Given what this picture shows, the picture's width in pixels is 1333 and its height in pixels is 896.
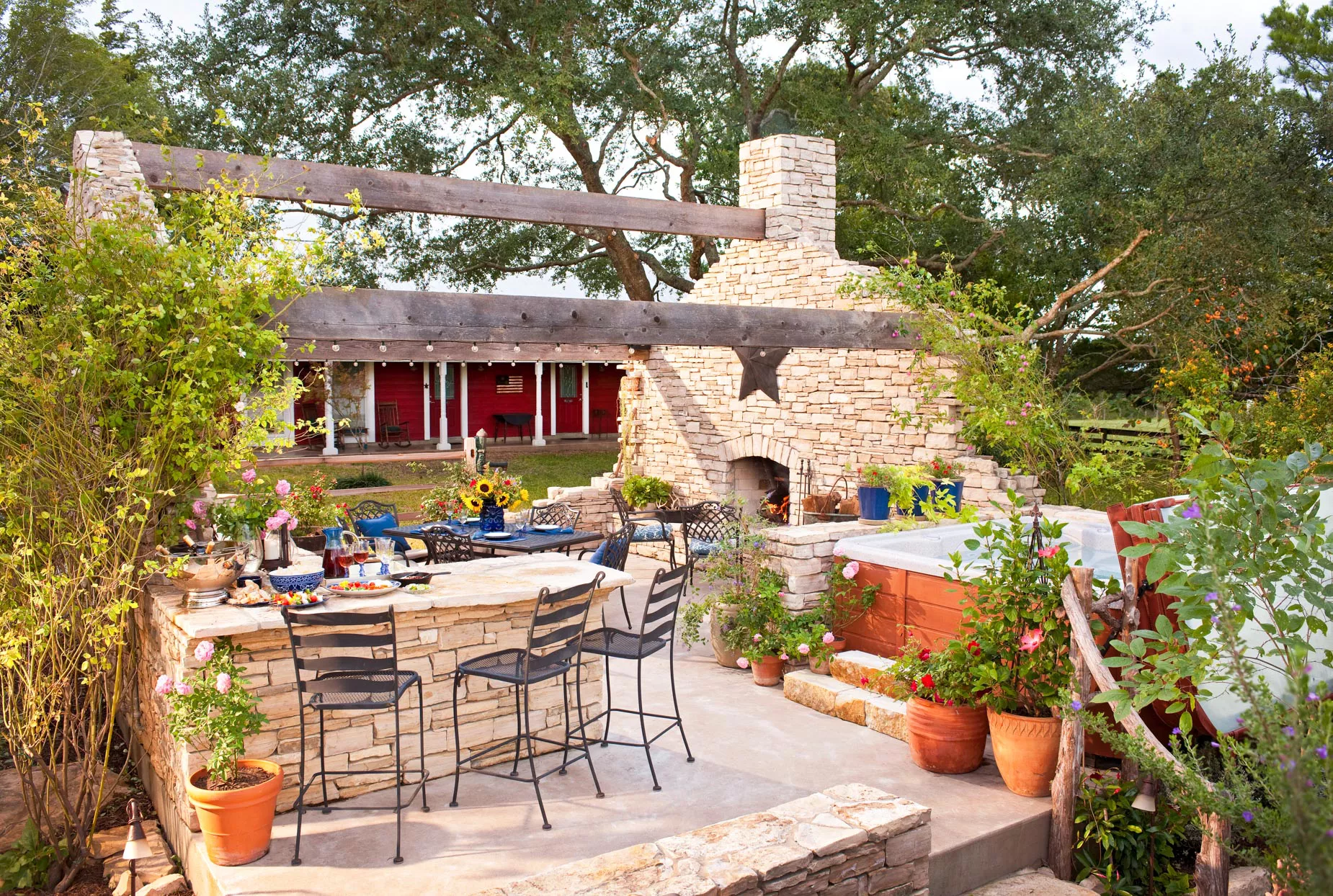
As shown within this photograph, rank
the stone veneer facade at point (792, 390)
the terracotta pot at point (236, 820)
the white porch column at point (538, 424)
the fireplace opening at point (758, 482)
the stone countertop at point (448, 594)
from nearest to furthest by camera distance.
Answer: the terracotta pot at point (236, 820), the stone countertop at point (448, 594), the stone veneer facade at point (792, 390), the fireplace opening at point (758, 482), the white porch column at point (538, 424)

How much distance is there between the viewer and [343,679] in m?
4.32

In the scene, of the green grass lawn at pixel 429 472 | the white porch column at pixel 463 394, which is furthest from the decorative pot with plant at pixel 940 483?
the white porch column at pixel 463 394

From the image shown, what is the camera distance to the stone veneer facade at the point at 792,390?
1005 cm

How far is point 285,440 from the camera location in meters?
4.99

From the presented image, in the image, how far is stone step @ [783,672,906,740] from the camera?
19.2 ft

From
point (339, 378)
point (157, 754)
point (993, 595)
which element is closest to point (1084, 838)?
point (993, 595)

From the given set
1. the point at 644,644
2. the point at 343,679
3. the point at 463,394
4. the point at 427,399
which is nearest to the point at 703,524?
the point at 644,644

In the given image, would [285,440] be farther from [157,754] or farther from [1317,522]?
[1317,522]

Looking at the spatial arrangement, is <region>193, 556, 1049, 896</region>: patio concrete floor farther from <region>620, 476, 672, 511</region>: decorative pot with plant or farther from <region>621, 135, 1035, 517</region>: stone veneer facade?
<region>620, 476, 672, 511</region>: decorative pot with plant

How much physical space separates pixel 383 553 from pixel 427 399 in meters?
19.2

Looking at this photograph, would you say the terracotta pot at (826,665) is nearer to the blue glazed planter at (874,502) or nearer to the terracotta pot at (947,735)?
the terracotta pot at (947,735)

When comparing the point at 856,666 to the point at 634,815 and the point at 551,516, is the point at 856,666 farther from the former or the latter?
the point at 551,516

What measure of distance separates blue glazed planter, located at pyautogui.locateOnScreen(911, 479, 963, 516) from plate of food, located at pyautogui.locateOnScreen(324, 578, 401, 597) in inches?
184

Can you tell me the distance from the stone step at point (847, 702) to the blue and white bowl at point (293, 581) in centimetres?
308
